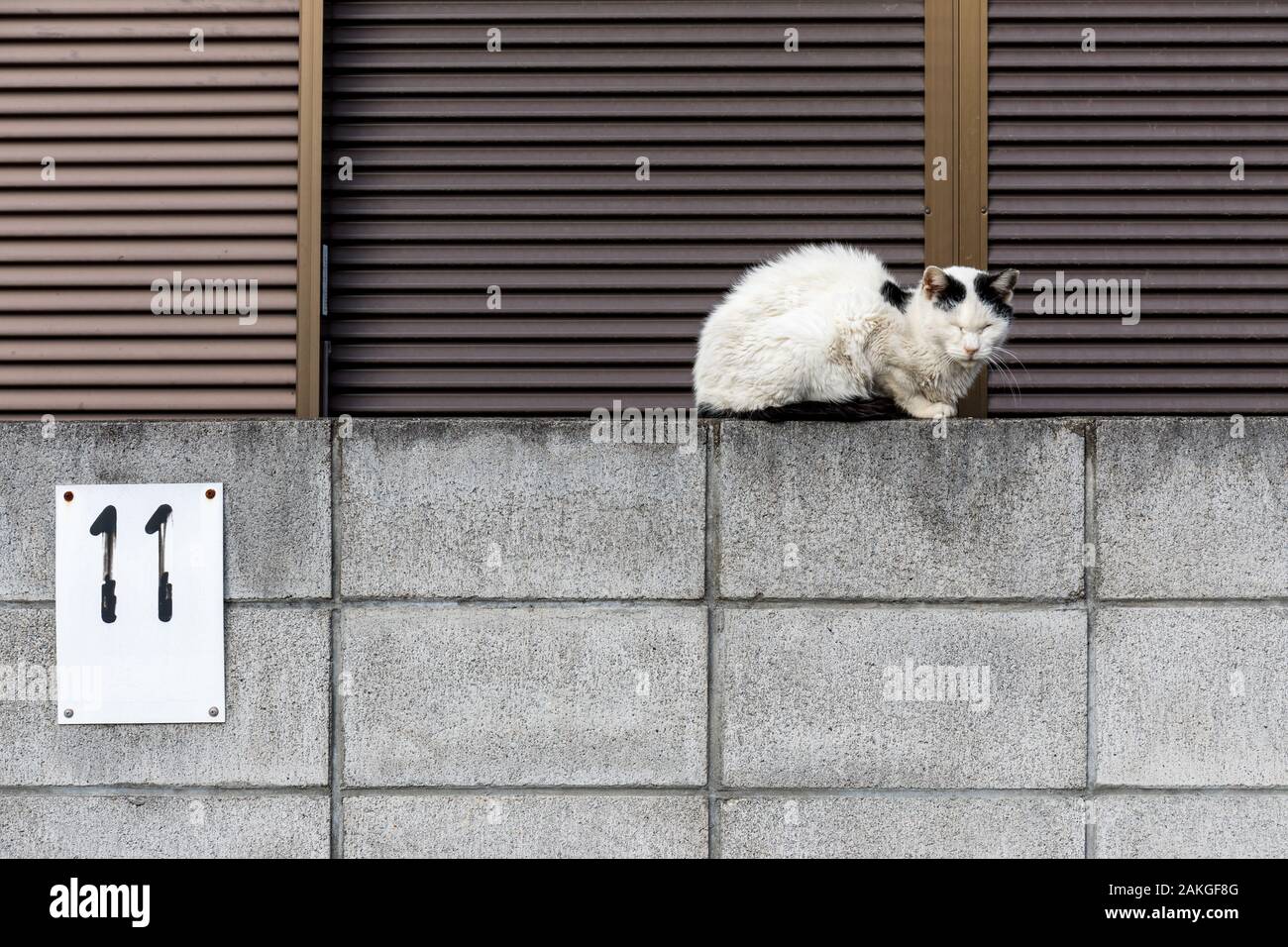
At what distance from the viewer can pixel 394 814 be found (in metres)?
3.36

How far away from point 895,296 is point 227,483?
2332 mm

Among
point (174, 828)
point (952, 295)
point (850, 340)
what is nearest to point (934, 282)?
point (952, 295)

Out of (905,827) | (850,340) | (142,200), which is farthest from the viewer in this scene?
(142,200)

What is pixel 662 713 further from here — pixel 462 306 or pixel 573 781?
pixel 462 306

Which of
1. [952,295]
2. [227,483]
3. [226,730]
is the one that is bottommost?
[226,730]

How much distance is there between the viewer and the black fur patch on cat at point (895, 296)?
138 inches

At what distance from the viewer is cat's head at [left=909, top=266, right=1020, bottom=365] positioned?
338 centimetres

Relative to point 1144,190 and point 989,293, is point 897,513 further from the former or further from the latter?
point 1144,190

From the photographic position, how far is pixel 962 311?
133 inches

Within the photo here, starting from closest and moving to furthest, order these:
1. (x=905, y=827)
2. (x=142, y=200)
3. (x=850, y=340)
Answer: (x=905, y=827), (x=850, y=340), (x=142, y=200)

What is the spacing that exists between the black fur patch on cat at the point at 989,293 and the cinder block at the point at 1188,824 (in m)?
1.64

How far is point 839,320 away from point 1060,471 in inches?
34.3

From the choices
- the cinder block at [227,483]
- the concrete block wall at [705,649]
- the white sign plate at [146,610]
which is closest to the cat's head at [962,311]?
the concrete block wall at [705,649]

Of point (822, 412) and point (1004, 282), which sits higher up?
point (1004, 282)
